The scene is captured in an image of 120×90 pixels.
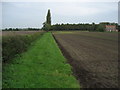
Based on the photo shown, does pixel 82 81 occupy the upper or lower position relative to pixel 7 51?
lower

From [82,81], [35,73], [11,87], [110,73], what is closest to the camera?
[11,87]

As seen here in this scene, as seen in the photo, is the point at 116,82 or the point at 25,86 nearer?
the point at 25,86

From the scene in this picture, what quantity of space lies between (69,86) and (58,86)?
14.7 inches

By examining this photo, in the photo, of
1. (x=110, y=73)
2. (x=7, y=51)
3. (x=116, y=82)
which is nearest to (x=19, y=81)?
(x=7, y=51)

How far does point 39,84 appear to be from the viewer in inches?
239

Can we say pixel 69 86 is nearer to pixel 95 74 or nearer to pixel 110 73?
pixel 95 74

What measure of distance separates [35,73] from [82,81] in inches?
82.1

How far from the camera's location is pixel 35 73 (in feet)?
24.9

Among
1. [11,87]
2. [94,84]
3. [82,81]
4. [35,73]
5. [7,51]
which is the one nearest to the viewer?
[11,87]

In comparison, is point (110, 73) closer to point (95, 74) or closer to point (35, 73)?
point (95, 74)

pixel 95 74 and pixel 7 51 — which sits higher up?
pixel 7 51

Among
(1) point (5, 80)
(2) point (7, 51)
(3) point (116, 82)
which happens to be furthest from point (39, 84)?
(2) point (7, 51)

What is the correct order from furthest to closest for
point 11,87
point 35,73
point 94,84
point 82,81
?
1. point 35,73
2. point 82,81
3. point 94,84
4. point 11,87

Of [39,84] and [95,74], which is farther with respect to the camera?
[95,74]
